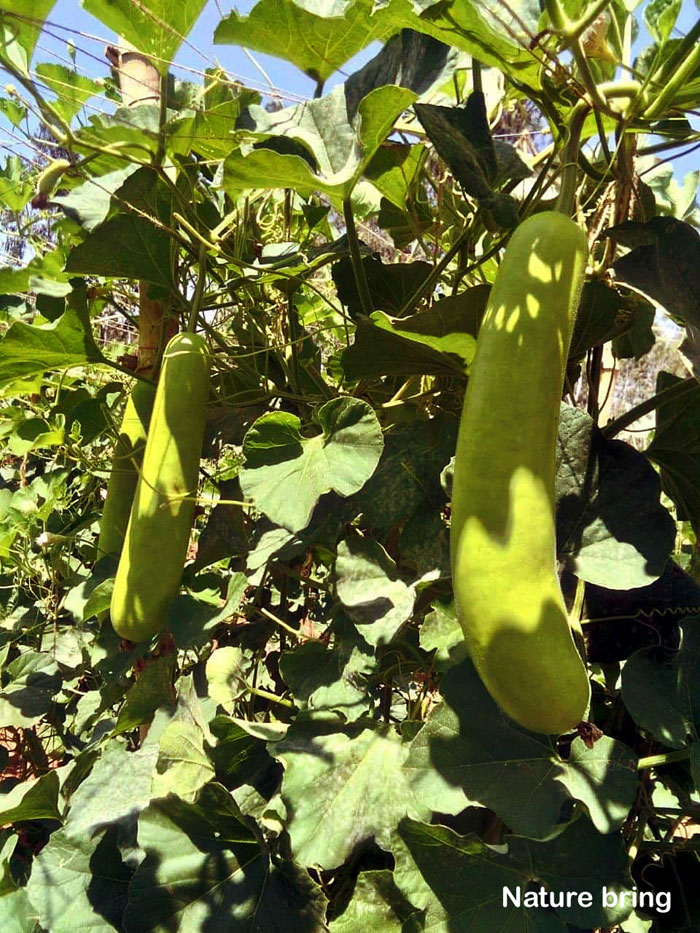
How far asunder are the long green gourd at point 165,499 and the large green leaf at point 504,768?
0.29m

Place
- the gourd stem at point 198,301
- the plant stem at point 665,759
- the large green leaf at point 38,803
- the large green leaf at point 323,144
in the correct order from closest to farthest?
the large green leaf at point 323,144 < the plant stem at point 665,759 < the gourd stem at point 198,301 < the large green leaf at point 38,803

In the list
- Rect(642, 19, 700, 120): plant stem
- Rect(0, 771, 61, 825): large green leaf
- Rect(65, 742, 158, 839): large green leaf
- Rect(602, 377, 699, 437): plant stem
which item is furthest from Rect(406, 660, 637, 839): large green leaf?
Rect(0, 771, 61, 825): large green leaf

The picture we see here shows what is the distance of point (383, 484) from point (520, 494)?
290 mm

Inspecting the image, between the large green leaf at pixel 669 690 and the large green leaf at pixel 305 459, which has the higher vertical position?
the large green leaf at pixel 305 459

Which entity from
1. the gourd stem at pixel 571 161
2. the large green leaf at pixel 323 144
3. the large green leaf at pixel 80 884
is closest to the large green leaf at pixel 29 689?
the large green leaf at pixel 80 884

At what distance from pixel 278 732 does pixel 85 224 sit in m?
0.56

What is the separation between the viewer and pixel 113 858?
0.92m

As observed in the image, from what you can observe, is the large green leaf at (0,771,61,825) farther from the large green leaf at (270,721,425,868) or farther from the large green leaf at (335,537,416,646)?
the large green leaf at (335,537,416,646)

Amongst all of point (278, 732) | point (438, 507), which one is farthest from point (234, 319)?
point (278, 732)

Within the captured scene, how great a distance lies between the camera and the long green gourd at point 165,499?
0.73m

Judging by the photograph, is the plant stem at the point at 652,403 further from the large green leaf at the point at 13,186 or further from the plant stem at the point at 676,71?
the large green leaf at the point at 13,186

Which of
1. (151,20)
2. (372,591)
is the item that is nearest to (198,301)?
(151,20)

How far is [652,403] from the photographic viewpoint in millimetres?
710

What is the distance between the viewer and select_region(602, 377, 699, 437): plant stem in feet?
2.30
